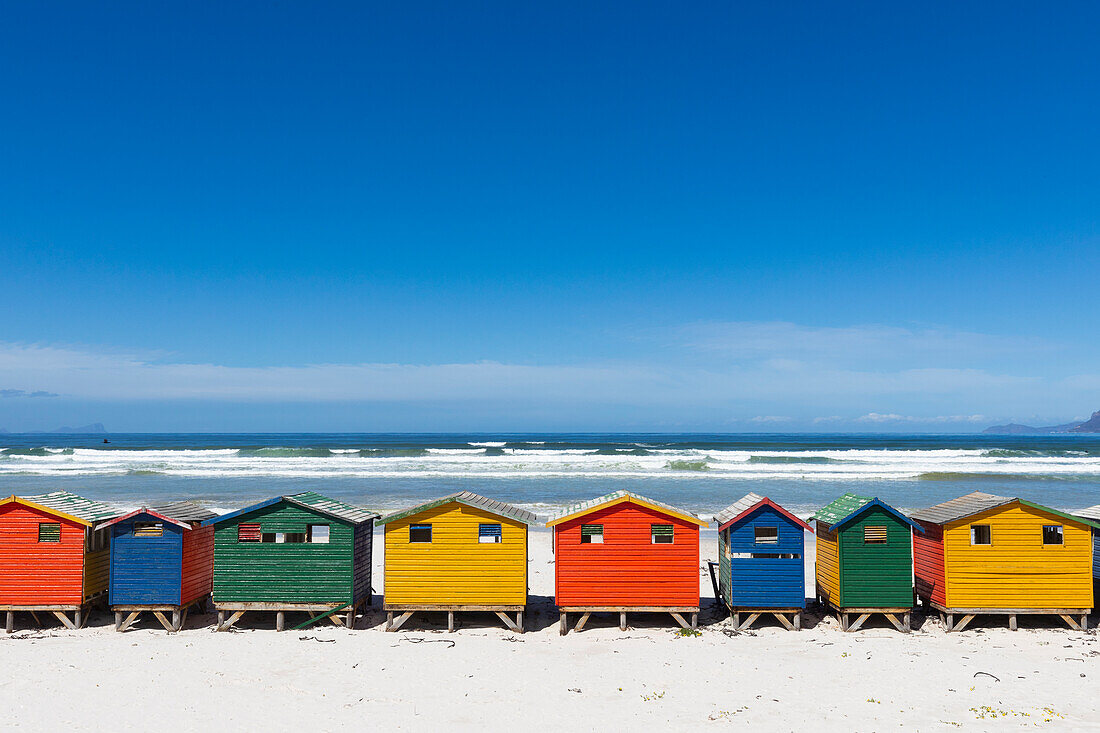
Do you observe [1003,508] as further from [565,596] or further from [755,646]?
[565,596]

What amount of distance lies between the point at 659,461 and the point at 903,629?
47833 millimetres

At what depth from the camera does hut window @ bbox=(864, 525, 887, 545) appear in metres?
14.8

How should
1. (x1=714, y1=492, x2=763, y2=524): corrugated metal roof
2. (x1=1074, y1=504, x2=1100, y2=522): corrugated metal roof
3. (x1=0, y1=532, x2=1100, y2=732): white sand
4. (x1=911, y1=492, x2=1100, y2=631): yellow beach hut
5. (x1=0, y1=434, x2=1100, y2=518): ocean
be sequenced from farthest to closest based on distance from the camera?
(x1=0, y1=434, x2=1100, y2=518): ocean
(x1=1074, y1=504, x2=1100, y2=522): corrugated metal roof
(x1=714, y1=492, x2=763, y2=524): corrugated metal roof
(x1=911, y1=492, x2=1100, y2=631): yellow beach hut
(x1=0, y1=532, x2=1100, y2=732): white sand

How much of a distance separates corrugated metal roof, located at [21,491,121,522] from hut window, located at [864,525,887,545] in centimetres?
1619

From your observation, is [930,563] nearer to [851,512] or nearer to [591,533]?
[851,512]

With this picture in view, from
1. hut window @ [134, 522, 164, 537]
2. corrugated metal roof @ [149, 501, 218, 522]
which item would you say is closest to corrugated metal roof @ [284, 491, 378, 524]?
corrugated metal roof @ [149, 501, 218, 522]

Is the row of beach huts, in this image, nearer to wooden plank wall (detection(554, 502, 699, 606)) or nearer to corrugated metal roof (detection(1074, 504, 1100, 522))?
wooden plank wall (detection(554, 502, 699, 606))

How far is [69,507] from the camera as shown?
1550 centimetres

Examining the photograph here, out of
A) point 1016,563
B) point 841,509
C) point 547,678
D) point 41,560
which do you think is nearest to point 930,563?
point 1016,563

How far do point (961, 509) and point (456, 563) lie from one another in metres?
10.9

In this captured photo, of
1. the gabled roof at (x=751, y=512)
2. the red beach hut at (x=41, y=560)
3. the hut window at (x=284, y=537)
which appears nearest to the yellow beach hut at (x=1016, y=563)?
the gabled roof at (x=751, y=512)

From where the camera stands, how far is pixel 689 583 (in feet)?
49.3

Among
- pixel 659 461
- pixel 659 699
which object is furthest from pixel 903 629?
pixel 659 461

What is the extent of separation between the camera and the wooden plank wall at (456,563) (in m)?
15.0
